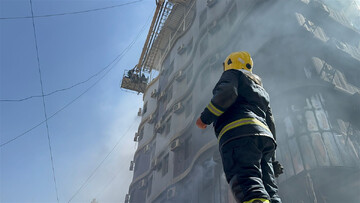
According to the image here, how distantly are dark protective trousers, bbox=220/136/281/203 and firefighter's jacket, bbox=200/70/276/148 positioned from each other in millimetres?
85

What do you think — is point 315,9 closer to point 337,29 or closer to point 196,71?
point 337,29

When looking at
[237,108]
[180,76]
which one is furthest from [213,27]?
[237,108]

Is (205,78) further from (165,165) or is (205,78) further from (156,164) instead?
(156,164)

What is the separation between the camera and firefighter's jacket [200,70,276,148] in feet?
9.97

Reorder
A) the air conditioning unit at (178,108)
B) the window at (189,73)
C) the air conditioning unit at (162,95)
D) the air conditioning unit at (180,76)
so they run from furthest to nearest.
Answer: the air conditioning unit at (162,95) < the air conditioning unit at (180,76) < the window at (189,73) < the air conditioning unit at (178,108)

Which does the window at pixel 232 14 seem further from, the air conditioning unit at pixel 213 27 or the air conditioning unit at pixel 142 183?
the air conditioning unit at pixel 142 183

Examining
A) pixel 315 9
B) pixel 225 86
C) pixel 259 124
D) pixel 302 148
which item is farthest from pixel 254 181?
pixel 315 9

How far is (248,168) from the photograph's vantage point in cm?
274

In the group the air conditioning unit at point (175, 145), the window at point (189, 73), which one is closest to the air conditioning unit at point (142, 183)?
the air conditioning unit at point (175, 145)

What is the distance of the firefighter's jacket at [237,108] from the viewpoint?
3039 millimetres

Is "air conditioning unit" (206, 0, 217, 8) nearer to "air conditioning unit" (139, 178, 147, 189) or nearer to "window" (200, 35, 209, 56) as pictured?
"window" (200, 35, 209, 56)

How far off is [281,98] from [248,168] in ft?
33.0

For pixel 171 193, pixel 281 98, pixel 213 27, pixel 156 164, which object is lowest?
pixel 171 193

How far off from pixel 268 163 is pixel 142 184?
65.6ft
